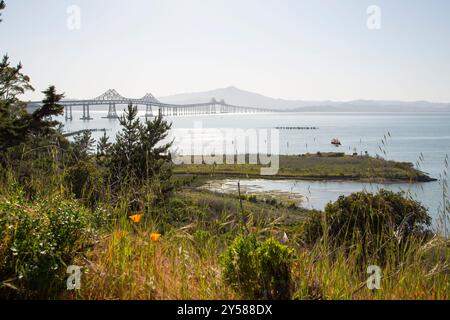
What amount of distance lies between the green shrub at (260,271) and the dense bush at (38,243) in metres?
0.88

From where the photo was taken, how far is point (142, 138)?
2417 cm

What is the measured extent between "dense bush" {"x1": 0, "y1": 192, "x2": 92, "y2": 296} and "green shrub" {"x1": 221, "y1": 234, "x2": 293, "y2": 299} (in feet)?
2.90

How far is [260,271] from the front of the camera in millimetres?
2475

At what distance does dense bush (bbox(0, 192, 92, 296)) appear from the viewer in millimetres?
2289

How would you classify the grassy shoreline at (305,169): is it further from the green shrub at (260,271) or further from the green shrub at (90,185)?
the green shrub at (260,271)

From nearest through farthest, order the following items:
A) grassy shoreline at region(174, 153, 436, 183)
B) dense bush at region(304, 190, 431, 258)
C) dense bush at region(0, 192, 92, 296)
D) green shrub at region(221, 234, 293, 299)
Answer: dense bush at region(0, 192, 92, 296), green shrub at region(221, 234, 293, 299), dense bush at region(304, 190, 431, 258), grassy shoreline at region(174, 153, 436, 183)

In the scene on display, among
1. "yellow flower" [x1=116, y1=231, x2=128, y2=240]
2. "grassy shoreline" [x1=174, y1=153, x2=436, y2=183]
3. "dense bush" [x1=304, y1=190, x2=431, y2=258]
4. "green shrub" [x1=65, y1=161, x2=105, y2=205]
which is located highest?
"green shrub" [x1=65, y1=161, x2=105, y2=205]

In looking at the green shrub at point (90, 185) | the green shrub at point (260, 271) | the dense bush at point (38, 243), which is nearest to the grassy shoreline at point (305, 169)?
the green shrub at point (90, 185)

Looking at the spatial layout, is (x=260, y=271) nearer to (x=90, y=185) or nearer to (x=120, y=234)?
(x=120, y=234)

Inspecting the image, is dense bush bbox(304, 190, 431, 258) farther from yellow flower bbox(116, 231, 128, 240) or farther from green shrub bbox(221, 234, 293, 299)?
yellow flower bbox(116, 231, 128, 240)

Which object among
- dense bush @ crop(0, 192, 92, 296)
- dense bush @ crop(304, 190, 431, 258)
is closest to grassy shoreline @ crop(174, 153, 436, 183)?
dense bush @ crop(304, 190, 431, 258)

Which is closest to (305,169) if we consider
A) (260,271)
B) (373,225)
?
(373,225)

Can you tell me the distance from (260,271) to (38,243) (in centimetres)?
119

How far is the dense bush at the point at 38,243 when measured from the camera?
2289 mm
